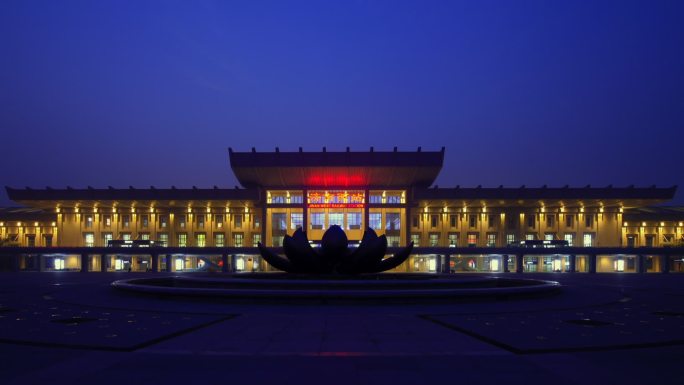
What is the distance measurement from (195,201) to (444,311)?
59.7 metres

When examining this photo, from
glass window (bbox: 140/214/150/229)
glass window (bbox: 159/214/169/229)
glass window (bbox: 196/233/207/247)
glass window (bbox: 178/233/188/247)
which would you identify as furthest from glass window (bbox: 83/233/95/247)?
glass window (bbox: 196/233/207/247)

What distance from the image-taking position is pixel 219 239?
3125 inches

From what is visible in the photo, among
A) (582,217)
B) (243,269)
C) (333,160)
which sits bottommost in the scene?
(243,269)

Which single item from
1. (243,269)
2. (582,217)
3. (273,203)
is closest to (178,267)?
(243,269)

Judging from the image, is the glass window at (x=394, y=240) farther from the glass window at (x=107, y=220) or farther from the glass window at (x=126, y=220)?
the glass window at (x=107, y=220)

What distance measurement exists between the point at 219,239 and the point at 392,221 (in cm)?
2404

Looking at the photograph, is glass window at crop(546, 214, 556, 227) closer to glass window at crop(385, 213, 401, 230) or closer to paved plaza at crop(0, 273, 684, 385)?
glass window at crop(385, 213, 401, 230)

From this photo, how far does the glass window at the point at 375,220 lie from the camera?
7500 cm

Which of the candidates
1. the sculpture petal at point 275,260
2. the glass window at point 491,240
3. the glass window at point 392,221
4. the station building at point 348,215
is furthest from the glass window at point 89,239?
the sculpture petal at point 275,260

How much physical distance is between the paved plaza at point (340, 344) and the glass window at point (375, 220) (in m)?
56.0

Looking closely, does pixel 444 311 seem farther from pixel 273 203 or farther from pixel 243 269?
pixel 273 203

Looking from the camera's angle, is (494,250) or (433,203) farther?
(433,203)

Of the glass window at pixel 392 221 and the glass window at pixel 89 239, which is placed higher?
the glass window at pixel 392 221

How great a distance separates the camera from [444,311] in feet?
58.1
